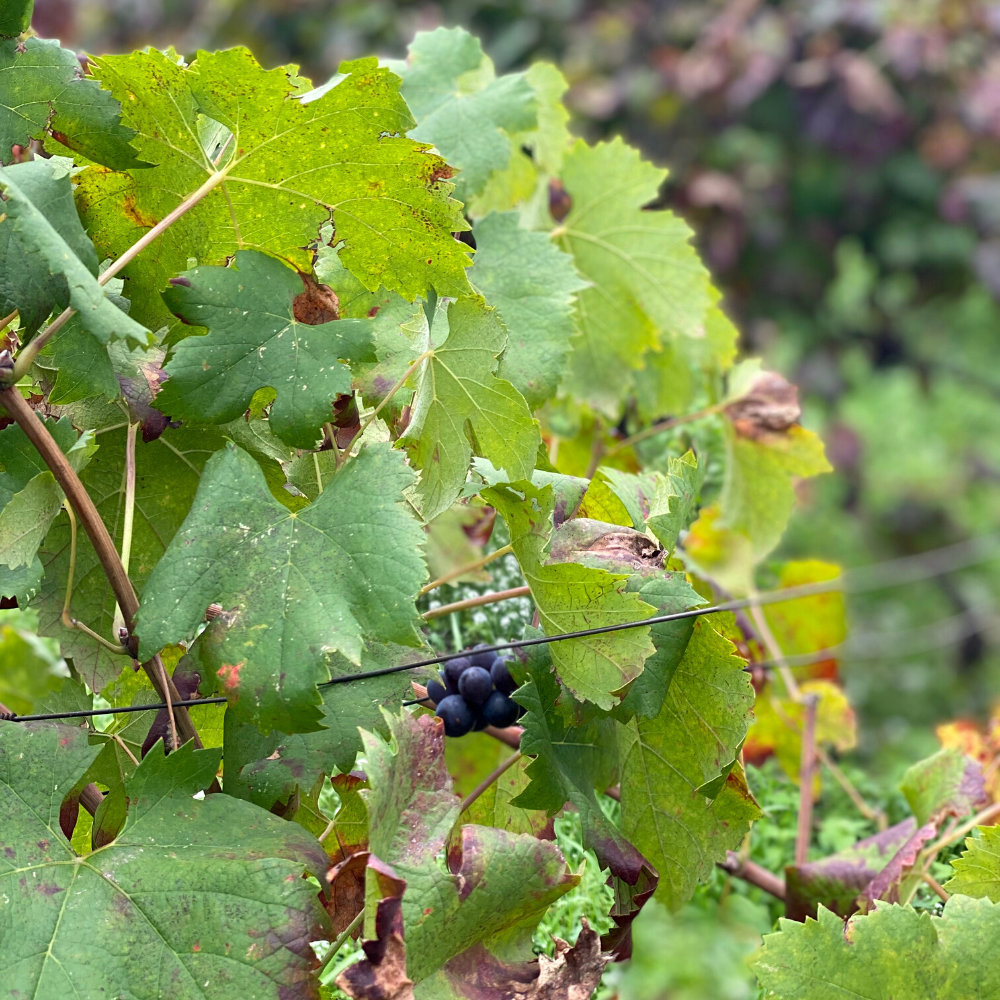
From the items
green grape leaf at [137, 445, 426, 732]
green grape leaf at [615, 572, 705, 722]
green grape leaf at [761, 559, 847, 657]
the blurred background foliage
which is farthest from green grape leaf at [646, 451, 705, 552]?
the blurred background foliage

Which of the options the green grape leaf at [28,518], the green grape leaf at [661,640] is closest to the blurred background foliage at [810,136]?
the green grape leaf at [661,640]

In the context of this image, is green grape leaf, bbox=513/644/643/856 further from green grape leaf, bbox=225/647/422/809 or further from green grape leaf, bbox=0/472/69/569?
green grape leaf, bbox=0/472/69/569

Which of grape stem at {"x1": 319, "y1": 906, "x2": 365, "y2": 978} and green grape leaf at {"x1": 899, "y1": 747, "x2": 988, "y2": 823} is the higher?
grape stem at {"x1": 319, "y1": 906, "x2": 365, "y2": 978}

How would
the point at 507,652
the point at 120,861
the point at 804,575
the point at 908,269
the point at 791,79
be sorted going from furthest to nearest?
the point at 908,269, the point at 791,79, the point at 804,575, the point at 507,652, the point at 120,861

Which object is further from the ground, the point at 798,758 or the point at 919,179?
the point at 798,758

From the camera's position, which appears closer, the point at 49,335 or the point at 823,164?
the point at 49,335

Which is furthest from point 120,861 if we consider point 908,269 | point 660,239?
point 908,269

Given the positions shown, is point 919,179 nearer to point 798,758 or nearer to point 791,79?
point 791,79

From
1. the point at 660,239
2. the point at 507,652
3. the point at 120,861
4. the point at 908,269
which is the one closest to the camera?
the point at 120,861
